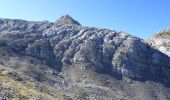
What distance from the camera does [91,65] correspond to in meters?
134

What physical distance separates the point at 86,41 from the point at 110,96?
45.8 metres

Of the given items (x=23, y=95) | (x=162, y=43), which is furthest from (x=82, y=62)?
(x=23, y=95)

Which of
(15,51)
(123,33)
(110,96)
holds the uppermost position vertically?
(123,33)

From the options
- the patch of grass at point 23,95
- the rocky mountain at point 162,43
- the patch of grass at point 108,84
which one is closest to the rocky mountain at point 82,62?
the patch of grass at point 108,84

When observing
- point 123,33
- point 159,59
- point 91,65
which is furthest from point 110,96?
point 123,33

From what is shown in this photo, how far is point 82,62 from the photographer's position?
136 meters

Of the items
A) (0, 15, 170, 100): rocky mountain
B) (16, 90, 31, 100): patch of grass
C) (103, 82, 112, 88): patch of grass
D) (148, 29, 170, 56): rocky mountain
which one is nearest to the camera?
(16, 90, 31, 100): patch of grass

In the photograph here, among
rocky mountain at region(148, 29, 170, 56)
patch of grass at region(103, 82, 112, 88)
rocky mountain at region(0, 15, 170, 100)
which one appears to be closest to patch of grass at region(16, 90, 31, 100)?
rocky mountain at region(0, 15, 170, 100)

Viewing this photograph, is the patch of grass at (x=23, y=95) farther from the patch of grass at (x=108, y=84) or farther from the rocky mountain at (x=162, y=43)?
the rocky mountain at (x=162, y=43)

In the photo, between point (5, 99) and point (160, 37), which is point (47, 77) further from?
point (160, 37)

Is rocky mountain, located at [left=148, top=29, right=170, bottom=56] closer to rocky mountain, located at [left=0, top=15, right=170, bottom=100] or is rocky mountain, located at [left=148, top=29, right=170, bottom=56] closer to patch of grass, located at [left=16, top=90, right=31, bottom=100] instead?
rocky mountain, located at [left=0, top=15, right=170, bottom=100]

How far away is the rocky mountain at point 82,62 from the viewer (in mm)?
110438

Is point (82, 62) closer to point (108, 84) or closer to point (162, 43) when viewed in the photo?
point (108, 84)

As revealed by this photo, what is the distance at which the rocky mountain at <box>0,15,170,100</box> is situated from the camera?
11044cm
